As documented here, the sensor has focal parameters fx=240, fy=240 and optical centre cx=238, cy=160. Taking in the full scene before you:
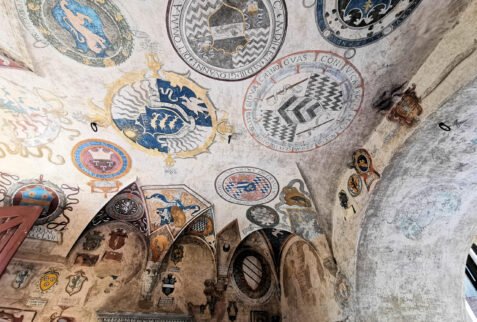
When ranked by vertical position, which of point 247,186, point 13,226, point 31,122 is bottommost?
point 13,226

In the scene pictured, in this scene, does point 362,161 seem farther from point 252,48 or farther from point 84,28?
point 84,28

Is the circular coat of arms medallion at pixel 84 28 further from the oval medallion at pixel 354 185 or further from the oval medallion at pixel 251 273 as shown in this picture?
the oval medallion at pixel 251 273

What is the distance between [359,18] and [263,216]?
512 cm

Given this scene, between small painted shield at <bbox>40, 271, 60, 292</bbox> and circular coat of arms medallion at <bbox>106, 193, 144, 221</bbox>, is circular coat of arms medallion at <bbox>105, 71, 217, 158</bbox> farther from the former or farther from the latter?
small painted shield at <bbox>40, 271, 60, 292</bbox>

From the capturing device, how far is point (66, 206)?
645cm

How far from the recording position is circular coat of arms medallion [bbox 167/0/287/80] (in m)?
3.32

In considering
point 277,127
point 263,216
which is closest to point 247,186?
point 263,216

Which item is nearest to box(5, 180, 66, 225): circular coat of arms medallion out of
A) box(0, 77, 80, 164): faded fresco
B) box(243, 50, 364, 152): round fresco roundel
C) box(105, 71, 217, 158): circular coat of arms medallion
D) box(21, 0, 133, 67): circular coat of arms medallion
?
box(0, 77, 80, 164): faded fresco

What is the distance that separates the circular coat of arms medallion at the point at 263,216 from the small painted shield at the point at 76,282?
4717mm

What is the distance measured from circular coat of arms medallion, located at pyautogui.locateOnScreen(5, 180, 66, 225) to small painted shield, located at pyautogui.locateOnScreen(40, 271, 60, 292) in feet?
4.43

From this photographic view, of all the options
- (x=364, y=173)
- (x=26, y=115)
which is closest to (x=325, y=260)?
(x=364, y=173)

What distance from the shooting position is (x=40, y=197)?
6184mm

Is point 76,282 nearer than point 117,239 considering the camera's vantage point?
Yes

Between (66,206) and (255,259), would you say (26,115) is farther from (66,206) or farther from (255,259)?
(255,259)
